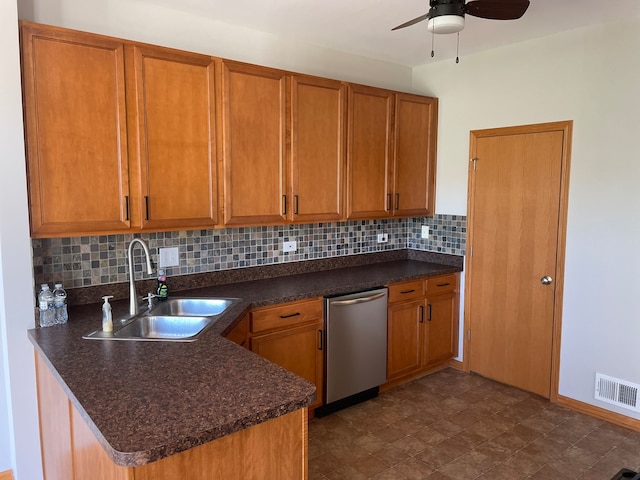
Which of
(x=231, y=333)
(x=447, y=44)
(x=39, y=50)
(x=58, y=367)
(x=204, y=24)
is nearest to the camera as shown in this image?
(x=58, y=367)

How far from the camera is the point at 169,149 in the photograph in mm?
2576

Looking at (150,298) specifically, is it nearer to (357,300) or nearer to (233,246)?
(233,246)

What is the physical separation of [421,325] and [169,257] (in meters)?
2.05

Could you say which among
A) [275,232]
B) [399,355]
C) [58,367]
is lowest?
[399,355]

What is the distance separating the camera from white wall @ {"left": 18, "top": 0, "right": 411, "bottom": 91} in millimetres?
2545

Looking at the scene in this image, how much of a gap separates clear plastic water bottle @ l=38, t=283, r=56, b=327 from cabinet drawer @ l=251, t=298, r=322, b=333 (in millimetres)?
1037

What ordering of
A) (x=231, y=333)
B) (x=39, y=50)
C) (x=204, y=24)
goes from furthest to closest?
1. (x=204, y=24)
2. (x=231, y=333)
3. (x=39, y=50)

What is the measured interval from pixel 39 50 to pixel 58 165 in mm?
528

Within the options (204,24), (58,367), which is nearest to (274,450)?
(58,367)

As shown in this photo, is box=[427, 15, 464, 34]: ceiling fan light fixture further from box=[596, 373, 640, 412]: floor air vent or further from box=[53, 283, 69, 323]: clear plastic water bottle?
box=[596, 373, 640, 412]: floor air vent

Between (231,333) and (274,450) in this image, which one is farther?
(231,333)

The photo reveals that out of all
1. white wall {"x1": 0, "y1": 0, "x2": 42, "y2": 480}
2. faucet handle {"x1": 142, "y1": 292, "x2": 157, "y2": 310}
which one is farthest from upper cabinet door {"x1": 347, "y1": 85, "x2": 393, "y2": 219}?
white wall {"x1": 0, "y1": 0, "x2": 42, "y2": 480}

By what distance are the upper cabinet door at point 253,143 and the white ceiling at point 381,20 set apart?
1.26 ft

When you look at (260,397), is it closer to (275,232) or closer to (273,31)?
(275,232)
